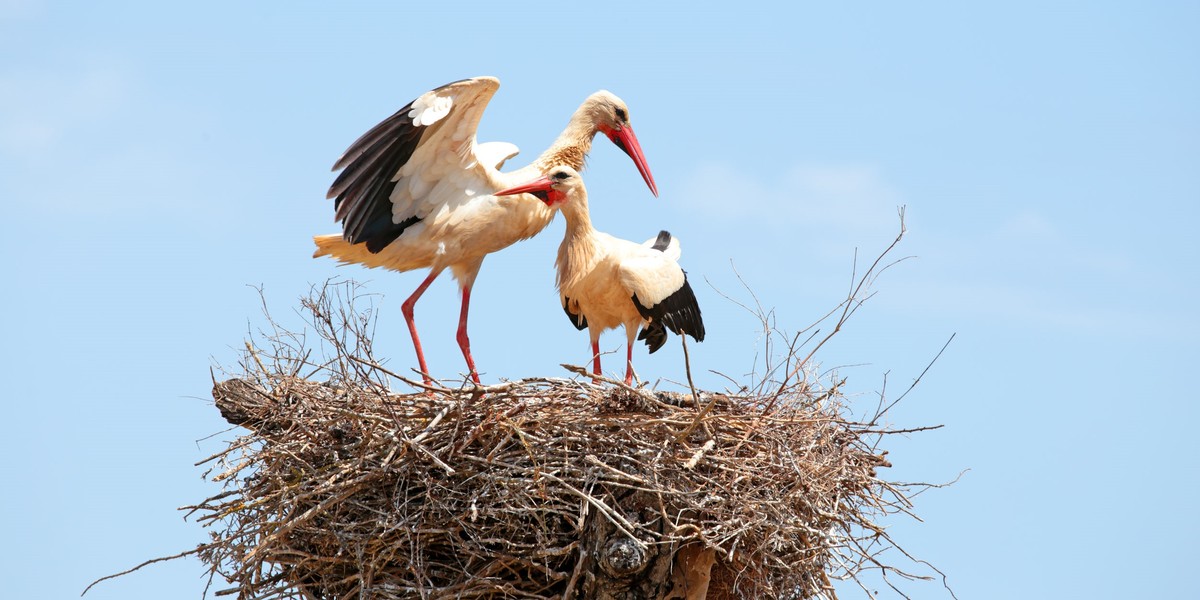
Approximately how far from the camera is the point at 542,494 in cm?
576

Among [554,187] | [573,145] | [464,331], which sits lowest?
[464,331]

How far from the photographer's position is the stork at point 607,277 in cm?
797

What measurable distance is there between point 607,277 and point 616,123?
1.12 m

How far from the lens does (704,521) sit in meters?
5.84

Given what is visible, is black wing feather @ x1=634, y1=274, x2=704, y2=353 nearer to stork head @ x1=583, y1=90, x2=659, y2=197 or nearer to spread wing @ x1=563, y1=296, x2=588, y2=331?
spread wing @ x1=563, y1=296, x2=588, y2=331

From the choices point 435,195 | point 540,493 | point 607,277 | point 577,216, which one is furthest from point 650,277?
point 540,493

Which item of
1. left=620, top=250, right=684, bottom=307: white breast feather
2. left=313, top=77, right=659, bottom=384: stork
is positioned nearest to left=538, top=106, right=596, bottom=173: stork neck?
left=313, top=77, right=659, bottom=384: stork

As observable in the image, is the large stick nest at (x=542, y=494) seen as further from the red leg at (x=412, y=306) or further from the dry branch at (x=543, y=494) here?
the red leg at (x=412, y=306)

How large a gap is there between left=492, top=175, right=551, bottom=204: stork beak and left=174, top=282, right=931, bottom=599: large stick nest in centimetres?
196

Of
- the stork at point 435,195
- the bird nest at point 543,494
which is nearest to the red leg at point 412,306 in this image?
the stork at point 435,195

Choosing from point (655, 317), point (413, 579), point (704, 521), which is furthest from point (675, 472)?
point (655, 317)

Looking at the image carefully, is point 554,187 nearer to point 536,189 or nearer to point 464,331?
point 536,189

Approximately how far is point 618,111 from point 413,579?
366 cm

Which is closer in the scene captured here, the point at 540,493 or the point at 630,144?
the point at 540,493
